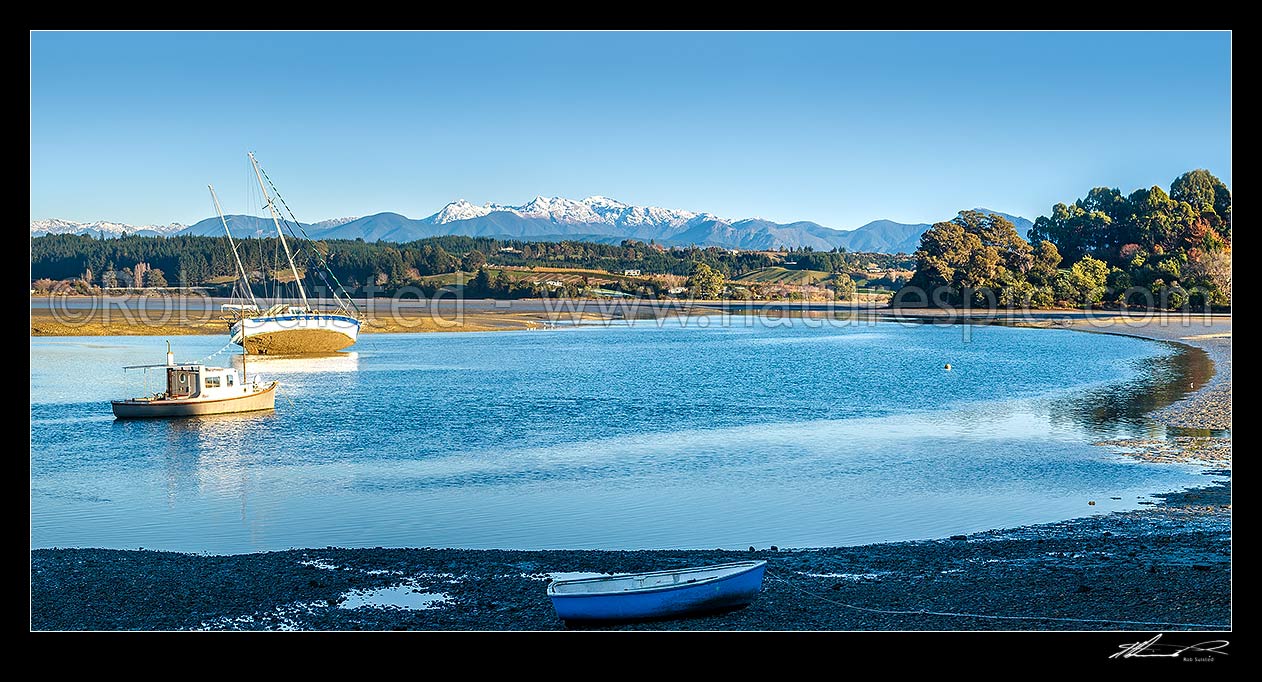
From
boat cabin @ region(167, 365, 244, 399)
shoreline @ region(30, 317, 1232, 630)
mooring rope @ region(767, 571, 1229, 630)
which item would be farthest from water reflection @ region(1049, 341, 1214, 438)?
boat cabin @ region(167, 365, 244, 399)

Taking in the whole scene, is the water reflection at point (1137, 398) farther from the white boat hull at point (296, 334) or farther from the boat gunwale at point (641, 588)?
the white boat hull at point (296, 334)

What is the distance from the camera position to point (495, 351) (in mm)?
51312

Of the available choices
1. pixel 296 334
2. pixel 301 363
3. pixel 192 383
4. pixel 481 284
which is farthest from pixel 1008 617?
pixel 481 284

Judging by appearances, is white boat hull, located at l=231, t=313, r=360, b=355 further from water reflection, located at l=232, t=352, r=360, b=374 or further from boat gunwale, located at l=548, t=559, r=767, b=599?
boat gunwale, located at l=548, t=559, r=767, b=599

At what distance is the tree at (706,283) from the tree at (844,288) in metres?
13.0

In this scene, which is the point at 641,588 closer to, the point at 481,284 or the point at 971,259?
the point at 971,259

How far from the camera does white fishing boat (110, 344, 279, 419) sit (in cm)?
2558

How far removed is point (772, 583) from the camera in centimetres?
1209

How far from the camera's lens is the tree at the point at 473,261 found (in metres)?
125

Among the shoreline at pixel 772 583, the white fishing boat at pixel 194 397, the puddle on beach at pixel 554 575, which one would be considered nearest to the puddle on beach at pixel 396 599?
the shoreline at pixel 772 583

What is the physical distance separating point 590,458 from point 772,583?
30.7ft

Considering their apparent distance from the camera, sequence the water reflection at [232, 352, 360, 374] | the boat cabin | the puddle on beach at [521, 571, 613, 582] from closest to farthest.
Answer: the puddle on beach at [521, 571, 613, 582]
the boat cabin
the water reflection at [232, 352, 360, 374]

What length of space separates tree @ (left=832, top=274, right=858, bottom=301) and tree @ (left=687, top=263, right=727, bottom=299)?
42.7ft
